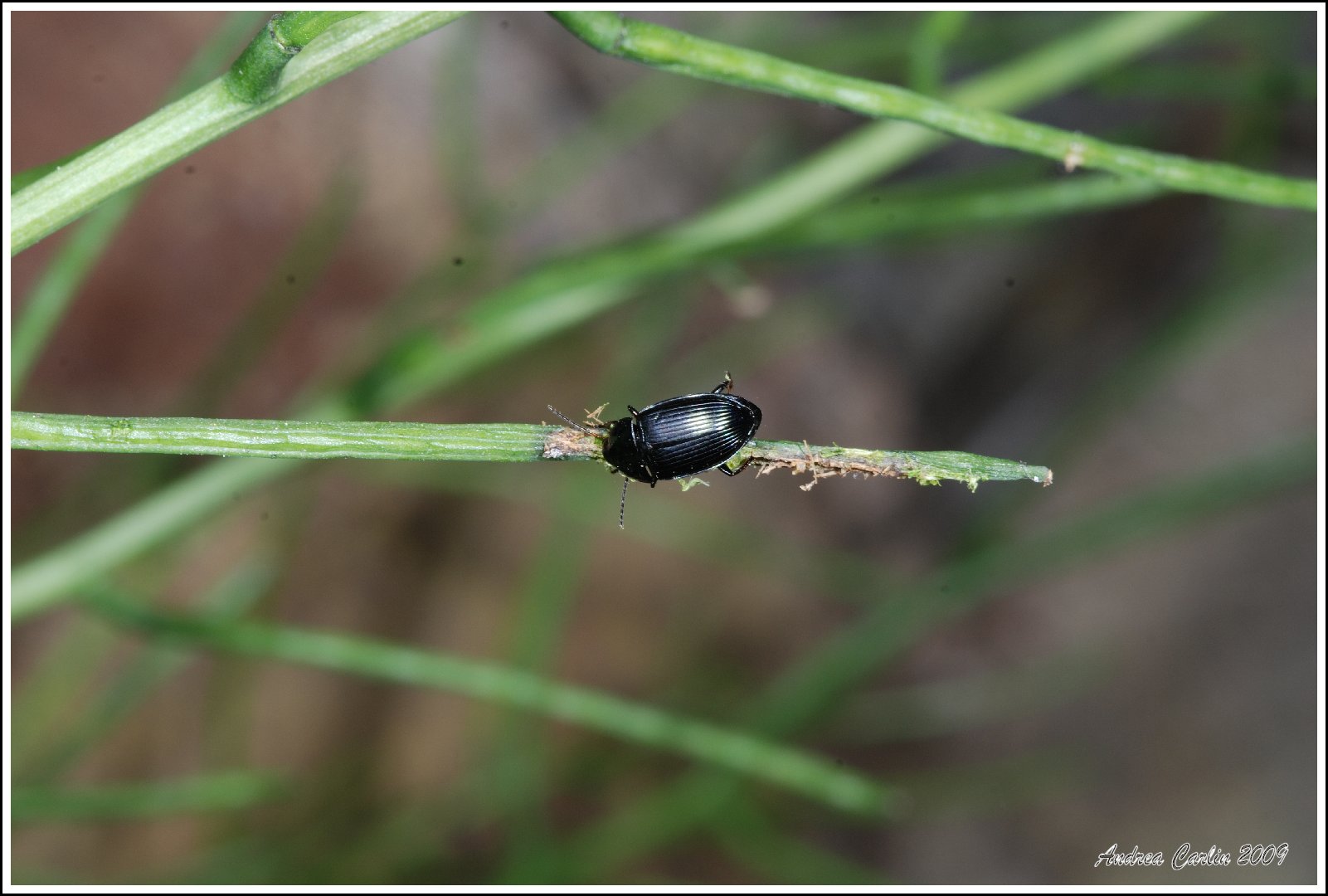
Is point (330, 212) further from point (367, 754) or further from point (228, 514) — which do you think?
point (367, 754)

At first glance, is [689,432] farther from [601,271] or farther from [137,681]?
[137,681]

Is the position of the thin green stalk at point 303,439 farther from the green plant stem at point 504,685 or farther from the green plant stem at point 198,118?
the green plant stem at point 504,685

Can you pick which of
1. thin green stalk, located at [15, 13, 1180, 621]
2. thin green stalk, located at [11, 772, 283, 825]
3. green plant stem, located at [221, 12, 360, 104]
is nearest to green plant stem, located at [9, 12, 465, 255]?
green plant stem, located at [221, 12, 360, 104]

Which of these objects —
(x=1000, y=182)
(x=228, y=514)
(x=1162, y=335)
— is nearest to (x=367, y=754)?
(x=228, y=514)

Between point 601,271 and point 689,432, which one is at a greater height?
point 601,271

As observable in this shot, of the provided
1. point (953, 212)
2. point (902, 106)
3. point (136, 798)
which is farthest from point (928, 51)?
point (136, 798)

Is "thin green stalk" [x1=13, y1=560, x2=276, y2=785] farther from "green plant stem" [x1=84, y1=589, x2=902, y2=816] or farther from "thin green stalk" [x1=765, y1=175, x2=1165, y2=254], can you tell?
"thin green stalk" [x1=765, y1=175, x2=1165, y2=254]
